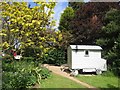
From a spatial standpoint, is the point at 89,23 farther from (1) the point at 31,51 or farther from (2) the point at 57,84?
(2) the point at 57,84

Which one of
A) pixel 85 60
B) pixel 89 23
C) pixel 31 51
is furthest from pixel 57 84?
pixel 89 23

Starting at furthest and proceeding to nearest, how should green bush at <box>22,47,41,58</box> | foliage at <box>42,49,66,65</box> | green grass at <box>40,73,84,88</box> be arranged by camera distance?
foliage at <box>42,49,66,65</box>
green bush at <box>22,47,41,58</box>
green grass at <box>40,73,84,88</box>

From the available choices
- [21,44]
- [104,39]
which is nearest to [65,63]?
[104,39]

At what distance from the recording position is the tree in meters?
7.78

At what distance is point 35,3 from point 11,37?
1382mm

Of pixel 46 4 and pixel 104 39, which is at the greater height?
pixel 46 4

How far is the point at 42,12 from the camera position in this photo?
8039mm

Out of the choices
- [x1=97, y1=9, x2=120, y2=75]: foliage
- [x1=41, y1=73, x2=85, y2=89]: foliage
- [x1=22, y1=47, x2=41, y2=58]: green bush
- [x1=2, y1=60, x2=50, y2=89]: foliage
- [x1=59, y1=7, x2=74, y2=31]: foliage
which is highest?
[x1=59, y1=7, x2=74, y2=31]: foliage

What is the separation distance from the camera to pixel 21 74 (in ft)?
26.3

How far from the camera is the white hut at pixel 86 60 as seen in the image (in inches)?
478

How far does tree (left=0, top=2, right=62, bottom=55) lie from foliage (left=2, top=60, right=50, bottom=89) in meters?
0.90

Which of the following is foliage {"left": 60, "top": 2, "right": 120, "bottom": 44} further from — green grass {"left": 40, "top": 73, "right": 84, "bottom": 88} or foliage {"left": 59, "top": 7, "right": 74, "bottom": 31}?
green grass {"left": 40, "top": 73, "right": 84, "bottom": 88}

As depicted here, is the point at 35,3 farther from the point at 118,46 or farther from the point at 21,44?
the point at 118,46

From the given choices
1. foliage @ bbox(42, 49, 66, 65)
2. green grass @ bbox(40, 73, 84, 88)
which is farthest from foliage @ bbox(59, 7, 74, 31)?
green grass @ bbox(40, 73, 84, 88)
